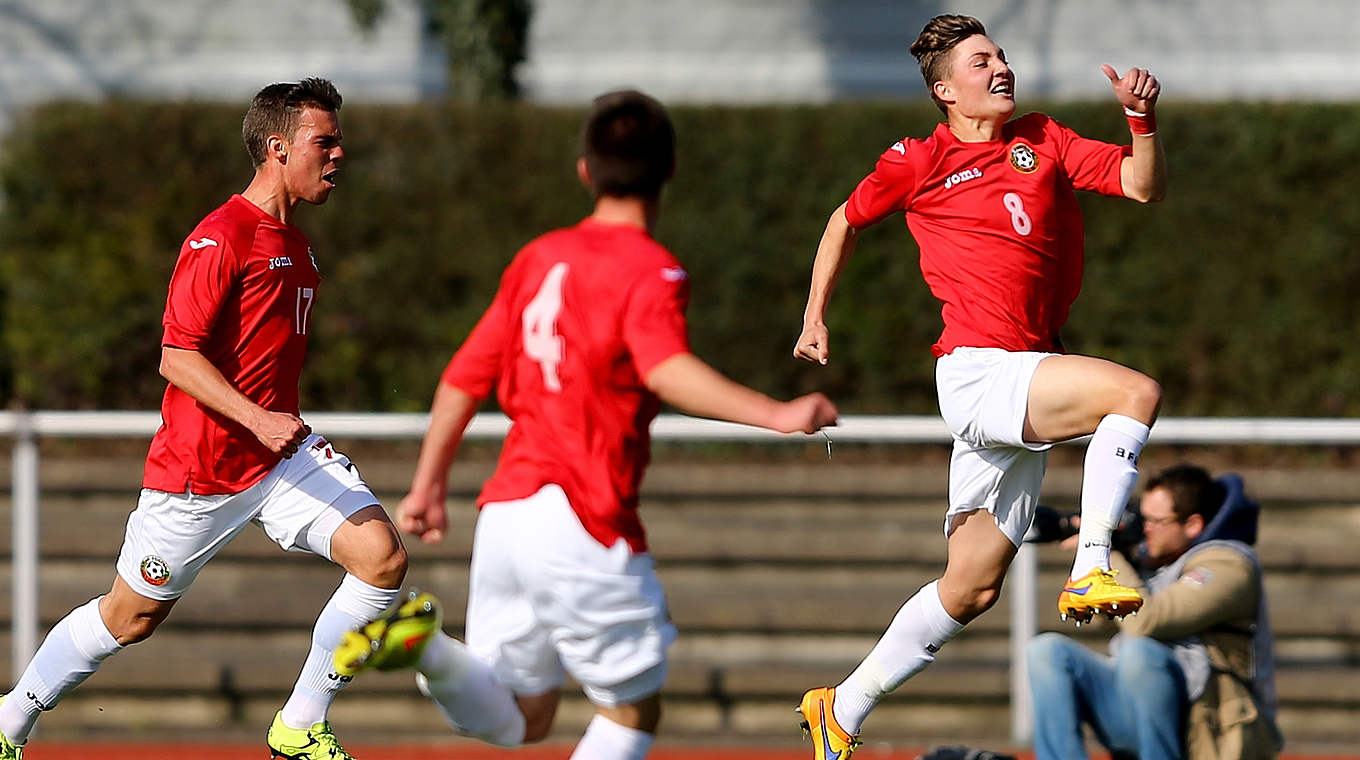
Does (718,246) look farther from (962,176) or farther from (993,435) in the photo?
(993,435)

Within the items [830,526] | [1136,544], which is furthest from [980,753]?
[830,526]

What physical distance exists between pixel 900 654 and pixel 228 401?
91.0 inches

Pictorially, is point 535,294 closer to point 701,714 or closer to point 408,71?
point 701,714

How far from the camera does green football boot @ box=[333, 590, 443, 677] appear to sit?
4188mm

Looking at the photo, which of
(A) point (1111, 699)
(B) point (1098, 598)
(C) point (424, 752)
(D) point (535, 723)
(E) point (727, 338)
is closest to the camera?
(D) point (535, 723)

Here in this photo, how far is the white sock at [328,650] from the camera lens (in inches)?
220

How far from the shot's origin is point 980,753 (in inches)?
247

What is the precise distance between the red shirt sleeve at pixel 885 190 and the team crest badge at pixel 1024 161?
1.04 feet

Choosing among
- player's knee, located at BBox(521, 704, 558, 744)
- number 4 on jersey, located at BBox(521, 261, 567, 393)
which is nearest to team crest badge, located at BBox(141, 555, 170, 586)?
player's knee, located at BBox(521, 704, 558, 744)

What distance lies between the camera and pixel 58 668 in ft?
18.7

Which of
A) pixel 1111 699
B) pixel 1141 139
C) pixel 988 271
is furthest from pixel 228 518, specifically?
pixel 1111 699

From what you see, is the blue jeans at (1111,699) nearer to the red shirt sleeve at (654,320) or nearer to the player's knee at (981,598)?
the player's knee at (981,598)

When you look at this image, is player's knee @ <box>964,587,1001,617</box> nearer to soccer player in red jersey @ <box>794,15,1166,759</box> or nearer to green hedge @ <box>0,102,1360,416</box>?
soccer player in red jersey @ <box>794,15,1166,759</box>

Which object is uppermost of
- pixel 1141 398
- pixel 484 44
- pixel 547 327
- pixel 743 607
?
pixel 484 44
